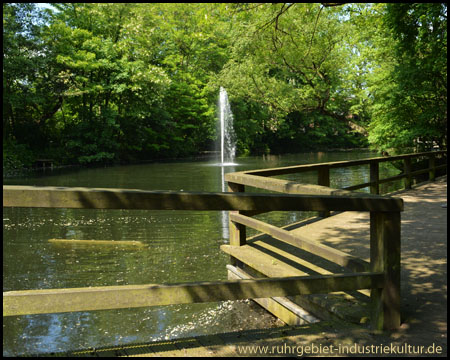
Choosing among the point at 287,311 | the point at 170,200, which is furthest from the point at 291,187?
the point at 170,200

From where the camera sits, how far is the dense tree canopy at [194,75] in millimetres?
17750

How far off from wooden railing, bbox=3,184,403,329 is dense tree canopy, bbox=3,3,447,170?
29.1 ft

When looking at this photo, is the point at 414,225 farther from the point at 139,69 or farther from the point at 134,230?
the point at 139,69

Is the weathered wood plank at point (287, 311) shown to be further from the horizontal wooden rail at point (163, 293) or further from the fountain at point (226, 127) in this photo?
the fountain at point (226, 127)

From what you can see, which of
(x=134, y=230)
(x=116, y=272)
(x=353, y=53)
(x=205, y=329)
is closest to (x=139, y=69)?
(x=353, y=53)

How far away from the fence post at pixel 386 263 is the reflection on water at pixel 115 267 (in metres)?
1.58

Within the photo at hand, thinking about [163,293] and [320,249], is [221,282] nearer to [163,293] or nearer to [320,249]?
[163,293]

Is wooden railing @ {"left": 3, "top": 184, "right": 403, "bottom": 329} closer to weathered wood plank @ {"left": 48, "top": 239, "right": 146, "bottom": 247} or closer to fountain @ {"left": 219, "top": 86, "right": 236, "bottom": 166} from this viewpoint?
weathered wood plank @ {"left": 48, "top": 239, "right": 146, "bottom": 247}

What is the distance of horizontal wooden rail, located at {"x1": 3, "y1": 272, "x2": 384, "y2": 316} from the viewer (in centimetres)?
291

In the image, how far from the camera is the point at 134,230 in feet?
39.7

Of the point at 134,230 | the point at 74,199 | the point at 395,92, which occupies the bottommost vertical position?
the point at 134,230

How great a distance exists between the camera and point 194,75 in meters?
47.1

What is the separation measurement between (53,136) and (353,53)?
889 inches

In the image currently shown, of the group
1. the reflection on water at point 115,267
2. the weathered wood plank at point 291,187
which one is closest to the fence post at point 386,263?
the weathered wood plank at point 291,187
